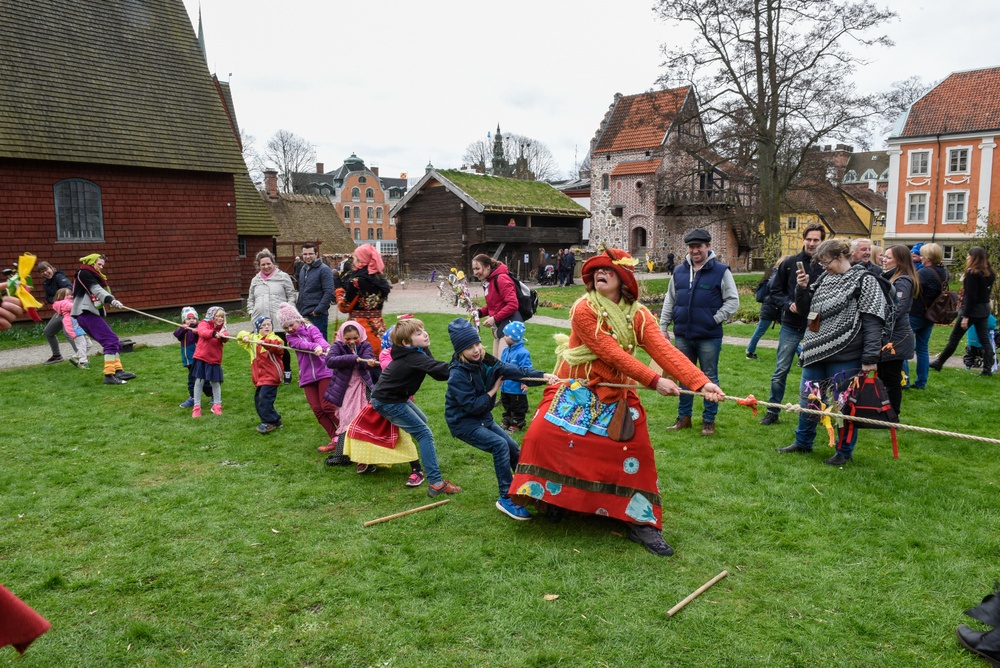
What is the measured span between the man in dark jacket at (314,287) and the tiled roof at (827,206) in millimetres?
24711

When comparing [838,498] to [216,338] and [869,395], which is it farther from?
[216,338]

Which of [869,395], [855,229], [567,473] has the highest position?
[855,229]

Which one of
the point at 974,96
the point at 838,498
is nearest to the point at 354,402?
the point at 838,498

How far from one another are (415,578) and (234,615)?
3.61 ft

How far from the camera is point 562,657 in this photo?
3.55 m

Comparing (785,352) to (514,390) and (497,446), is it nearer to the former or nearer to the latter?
(514,390)

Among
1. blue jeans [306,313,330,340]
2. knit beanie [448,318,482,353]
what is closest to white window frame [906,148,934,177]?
blue jeans [306,313,330,340]

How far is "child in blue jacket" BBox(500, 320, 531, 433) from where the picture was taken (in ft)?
25.1

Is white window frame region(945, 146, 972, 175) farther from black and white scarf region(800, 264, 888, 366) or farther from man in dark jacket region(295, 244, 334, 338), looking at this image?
man in dark jacket region(295, 244, 334, 338)

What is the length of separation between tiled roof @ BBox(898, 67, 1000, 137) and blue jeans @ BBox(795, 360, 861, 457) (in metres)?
38.7

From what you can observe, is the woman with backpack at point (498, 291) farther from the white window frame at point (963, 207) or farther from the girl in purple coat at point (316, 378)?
the white window frame at point (963, 207)

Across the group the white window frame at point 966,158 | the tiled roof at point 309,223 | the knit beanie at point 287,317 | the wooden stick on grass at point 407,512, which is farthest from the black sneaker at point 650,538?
the white window frame at point 966,158

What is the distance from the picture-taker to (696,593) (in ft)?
13.3

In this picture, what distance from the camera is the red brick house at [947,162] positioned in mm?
36188
